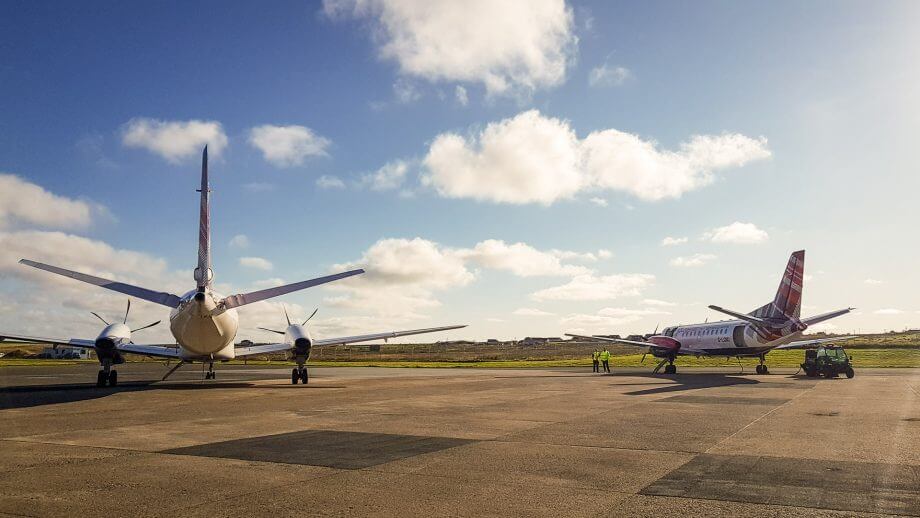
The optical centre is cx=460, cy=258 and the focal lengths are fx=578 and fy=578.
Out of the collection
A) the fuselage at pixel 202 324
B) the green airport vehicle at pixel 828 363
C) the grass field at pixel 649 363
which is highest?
the fuselage at pixel 202 324

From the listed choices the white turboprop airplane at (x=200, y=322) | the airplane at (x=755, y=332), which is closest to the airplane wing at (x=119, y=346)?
the white turboprop airplane at (x=200, y=322)

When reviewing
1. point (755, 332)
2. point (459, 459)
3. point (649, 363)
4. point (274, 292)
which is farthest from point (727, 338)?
point (459, 459)

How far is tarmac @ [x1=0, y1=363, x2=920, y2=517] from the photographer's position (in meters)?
6.44

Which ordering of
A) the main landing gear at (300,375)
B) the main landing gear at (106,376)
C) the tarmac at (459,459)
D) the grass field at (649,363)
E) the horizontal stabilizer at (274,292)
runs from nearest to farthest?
the tarmac at (459,459)
the horizontal stabilizer at (274,292)
the main landing gear at (106,376)
the main landing gear at (300,375)
the grass field at (649,363)

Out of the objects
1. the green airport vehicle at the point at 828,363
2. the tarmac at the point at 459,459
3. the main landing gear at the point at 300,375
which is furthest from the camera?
the green airport vehicle at the point at 828,363

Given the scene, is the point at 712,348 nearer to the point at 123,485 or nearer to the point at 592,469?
the point at 592,469

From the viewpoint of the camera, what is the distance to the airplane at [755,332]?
35.7 m

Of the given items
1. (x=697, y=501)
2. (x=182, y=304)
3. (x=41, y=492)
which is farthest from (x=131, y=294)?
(x=697, y=501)

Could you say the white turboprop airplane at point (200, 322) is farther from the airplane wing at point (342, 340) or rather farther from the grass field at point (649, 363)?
the grass field at point (649, 363)

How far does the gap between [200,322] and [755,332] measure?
33.3 m

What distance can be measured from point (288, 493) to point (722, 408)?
46.2ft

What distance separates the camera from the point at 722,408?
16922 millimetres

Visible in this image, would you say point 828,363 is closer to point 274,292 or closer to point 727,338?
point 727,338

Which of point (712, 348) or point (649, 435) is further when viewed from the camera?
point (712, 348)
